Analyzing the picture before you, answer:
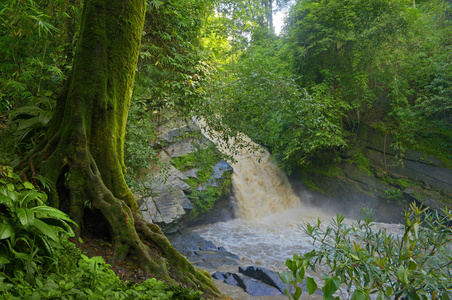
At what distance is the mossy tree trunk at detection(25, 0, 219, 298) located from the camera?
279cm

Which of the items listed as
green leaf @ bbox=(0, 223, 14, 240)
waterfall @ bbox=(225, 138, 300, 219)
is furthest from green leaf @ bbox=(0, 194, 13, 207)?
waterfall @ bbox=(225, 138, 300, 219)

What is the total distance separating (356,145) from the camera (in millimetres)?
11062

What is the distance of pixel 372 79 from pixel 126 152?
9.45m

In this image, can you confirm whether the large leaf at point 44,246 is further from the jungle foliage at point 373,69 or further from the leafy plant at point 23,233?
the jungle foliage at point 373,69

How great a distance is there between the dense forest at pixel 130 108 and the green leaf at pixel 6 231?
0.01 m

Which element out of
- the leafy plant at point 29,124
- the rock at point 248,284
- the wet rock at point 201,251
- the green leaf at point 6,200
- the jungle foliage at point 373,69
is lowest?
the wet rock at point 201,251

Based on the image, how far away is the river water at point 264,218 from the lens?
748cm

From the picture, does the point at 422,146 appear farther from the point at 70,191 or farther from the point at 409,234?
the point at 70,191

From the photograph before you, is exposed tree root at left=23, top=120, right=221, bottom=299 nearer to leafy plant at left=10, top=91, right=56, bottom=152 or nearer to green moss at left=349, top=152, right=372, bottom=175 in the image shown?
leafy plant at left=10, top=91, right=56, bottom=152

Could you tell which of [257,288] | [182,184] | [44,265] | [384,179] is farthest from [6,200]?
[384,179]

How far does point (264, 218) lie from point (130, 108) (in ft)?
24.0

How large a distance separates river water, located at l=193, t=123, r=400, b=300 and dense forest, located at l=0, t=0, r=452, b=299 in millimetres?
1871

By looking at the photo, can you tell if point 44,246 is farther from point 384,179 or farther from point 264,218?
point 384,179

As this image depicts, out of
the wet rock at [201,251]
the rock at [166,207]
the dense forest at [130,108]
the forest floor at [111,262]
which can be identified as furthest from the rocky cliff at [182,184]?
the forest floor at [111,262]
